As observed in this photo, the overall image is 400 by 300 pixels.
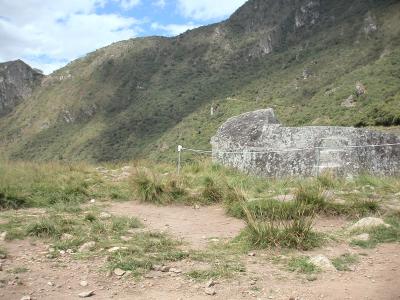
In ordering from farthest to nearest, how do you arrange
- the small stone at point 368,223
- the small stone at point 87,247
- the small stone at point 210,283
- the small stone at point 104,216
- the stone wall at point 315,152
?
the stone wall at point 315,152
the small stone at point 104,216
the small stone at point 368,223
the small stone at point 87,247
the small stone at point 210,283

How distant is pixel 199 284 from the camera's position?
4.23 m

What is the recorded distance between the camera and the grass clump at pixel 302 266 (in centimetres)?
456

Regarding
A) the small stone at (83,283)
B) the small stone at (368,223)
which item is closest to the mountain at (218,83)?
the small stone at (368,223)

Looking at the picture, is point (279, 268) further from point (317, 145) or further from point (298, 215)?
point (317, 145)

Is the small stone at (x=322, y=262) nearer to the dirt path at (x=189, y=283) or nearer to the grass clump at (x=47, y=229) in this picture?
the dirt path at (x=189, y=283)

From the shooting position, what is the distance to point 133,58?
15638cm

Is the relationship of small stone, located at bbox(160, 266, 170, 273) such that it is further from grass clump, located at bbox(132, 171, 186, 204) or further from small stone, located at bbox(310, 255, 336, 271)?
grass clump, located at bbox(132, 171, 186, 204)

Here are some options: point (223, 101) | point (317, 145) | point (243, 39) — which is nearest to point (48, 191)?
point (317, 145)

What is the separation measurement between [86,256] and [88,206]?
9.78ft

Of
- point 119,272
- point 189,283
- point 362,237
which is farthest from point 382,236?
point 119,272

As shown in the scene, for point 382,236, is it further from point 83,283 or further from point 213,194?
point 83,283

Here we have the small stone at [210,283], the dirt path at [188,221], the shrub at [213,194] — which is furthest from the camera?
the shrub at [213,194]

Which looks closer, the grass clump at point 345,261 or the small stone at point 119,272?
the small stone at point 119,272

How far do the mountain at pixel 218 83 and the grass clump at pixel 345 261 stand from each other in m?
40.8
